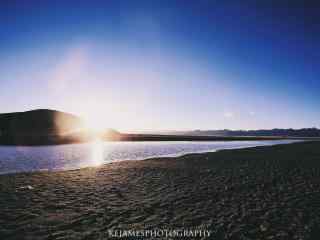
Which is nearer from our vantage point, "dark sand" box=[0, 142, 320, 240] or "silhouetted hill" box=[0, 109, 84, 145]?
"dark sand" box=[0, 142, 320, 240]

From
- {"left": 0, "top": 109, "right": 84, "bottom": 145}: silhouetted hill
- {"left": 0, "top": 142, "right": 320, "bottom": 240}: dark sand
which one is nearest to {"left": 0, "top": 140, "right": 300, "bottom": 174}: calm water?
{"left": 0, "top": 142, "right": 320, "bottom": 240}: dark sand

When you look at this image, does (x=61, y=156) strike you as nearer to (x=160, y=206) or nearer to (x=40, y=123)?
(x=160, y=206)

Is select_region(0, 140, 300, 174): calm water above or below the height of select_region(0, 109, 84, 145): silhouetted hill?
below

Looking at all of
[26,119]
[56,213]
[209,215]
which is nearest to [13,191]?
[56,213]

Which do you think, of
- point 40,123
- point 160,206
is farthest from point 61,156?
point 40,123

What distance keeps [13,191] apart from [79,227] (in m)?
7.44

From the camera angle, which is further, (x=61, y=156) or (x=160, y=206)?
(x=61, y=156)

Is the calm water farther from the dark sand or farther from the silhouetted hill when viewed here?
the silhouetted hill

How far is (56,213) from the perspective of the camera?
29.7 ft

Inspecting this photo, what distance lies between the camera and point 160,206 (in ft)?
32.5

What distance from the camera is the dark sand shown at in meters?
7.41

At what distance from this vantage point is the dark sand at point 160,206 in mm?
7410

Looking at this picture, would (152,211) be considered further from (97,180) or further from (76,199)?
(97,180)

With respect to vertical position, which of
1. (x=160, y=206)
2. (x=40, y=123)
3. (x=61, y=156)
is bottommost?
(x=61, y=156)
